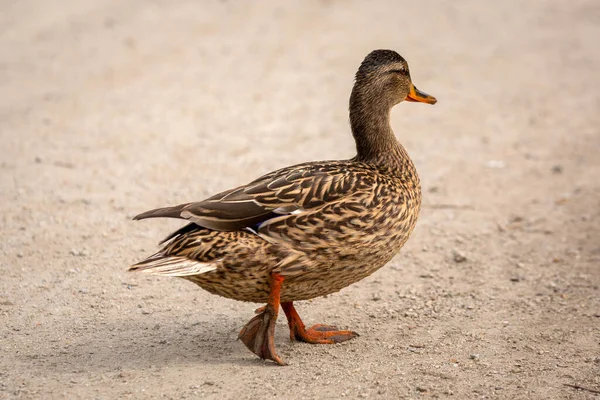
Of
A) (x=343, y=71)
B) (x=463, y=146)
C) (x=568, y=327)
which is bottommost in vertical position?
A: (x=568, y=327)

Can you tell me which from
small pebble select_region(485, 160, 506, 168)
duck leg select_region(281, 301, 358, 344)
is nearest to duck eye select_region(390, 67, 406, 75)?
duck leg select_region(281, 301, 358, 344)

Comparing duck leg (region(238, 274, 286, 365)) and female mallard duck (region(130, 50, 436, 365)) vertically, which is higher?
female mallard duck (region(130, 50, 436, 365))

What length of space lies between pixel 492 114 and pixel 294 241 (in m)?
5.70

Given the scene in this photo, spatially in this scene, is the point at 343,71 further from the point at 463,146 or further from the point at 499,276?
the point at 499,276

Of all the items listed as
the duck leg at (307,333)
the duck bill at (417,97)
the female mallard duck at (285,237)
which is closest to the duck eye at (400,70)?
the duck bill at (417,97)

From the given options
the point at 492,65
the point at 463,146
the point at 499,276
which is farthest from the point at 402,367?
the point at 492,65

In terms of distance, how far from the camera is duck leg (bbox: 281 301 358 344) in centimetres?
552

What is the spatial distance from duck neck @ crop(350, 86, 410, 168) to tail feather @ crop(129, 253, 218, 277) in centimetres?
146

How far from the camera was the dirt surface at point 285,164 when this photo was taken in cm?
516

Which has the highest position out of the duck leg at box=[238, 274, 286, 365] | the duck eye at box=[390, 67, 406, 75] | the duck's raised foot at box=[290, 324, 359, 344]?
the duck eye at box=[390, 67, 406, 75]

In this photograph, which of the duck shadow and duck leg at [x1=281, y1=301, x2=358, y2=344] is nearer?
the duck shadow

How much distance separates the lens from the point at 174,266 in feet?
16.1

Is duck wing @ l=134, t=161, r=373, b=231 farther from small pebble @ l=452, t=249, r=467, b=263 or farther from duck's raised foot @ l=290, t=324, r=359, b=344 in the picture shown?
small pebble @ l=452, t=249, r=467, b=263

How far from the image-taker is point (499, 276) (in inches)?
265
